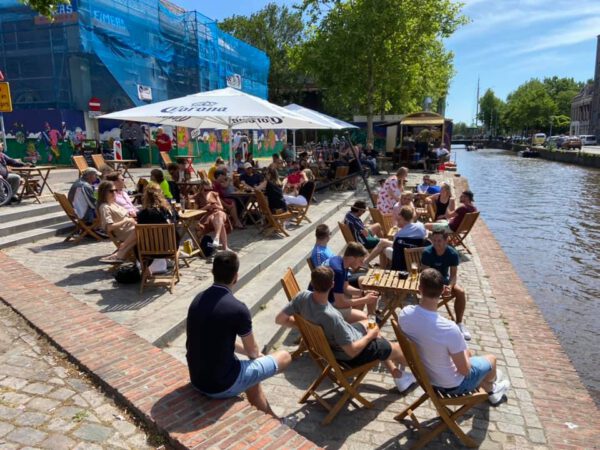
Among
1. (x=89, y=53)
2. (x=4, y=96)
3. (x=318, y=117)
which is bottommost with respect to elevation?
(x=318, y=117)

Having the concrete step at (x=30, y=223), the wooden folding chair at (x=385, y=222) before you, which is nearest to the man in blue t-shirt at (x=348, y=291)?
the wooden folding chair at (x=385, y=222)

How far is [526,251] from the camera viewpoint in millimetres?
11266

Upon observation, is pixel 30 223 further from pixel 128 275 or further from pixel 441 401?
pixel 441 401

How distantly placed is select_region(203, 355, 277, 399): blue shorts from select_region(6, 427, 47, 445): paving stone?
1.05 metres

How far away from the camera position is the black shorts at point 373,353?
3.56 metres

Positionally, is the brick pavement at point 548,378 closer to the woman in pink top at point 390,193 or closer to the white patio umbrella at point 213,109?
the woman in pink top at point 390,193

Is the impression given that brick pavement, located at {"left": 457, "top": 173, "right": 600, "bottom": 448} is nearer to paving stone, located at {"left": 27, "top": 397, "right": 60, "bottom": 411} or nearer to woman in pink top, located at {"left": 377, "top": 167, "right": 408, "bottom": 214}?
woman in pink top, located at {"left": 377, "top": 167, "right": 408, "bottom": 214}

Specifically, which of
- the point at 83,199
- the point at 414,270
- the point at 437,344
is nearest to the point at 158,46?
the point at 83,199

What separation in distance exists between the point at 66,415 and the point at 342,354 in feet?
6.56

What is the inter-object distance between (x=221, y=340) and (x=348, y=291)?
209cm

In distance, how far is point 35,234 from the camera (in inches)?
297

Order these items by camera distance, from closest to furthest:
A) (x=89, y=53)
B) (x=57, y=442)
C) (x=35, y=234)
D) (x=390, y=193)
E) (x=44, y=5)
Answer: (x=57, y=442)
(x=44, y=5)
(x=35, y=234)
(x=390, y=193)
(x=89, y=53)

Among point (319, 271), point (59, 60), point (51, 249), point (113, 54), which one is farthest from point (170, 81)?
point (319, 271)

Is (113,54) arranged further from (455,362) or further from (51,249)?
(455,362)
